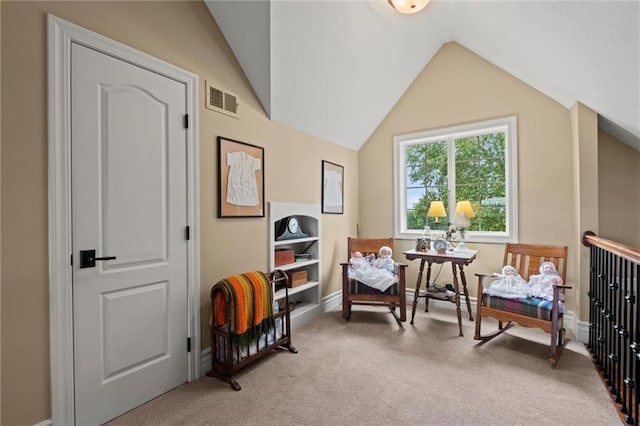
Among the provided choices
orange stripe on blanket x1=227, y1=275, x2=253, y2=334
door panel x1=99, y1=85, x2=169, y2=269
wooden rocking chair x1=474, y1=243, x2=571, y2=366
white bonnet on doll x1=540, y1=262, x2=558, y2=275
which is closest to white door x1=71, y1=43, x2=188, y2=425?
door panel x1=99, y1=85, x2=169, y2=269

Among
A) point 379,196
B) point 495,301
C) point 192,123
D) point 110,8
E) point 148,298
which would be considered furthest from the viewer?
point 379,196

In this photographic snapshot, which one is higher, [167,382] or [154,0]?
[154,0]

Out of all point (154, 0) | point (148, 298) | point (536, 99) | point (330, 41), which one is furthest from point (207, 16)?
point (536, 99)

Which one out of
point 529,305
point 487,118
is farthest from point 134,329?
point 487,118

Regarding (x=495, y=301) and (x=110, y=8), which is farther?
(x=495, y=301)

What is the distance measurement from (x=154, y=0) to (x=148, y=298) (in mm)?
1964

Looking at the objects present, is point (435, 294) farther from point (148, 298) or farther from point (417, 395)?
point (148, 298)

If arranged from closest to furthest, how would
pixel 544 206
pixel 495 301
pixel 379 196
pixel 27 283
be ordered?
pixel 27 283 → pixel 495 301 → pixel 544 206 → pixel 379 196

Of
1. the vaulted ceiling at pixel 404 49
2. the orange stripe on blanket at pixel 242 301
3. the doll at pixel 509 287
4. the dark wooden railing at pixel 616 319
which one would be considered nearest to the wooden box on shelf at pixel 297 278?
the orange stripe on blanket at pixel 242 301

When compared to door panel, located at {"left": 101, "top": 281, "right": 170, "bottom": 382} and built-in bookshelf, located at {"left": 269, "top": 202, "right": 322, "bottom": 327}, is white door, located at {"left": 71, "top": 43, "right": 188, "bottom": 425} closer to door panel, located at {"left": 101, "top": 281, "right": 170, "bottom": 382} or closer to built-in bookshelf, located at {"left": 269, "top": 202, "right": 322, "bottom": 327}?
door panel, located at {"left": 101, "top": 281, "right": 170, "bottom": 382}

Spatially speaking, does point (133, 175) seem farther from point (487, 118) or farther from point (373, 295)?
point (487, 118)

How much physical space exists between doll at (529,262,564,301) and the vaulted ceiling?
1.37m

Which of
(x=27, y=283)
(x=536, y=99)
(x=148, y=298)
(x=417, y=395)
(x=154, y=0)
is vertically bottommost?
(x=417, y=395)

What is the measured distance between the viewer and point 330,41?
2730 millimetres
